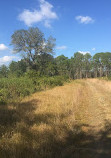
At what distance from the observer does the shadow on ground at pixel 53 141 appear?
2824 millimetres

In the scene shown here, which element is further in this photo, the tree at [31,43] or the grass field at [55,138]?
the tree at [31,43]

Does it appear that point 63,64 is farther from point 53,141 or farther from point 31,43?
point 53,141

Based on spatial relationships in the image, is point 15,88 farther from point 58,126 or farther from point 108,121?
point 108,121

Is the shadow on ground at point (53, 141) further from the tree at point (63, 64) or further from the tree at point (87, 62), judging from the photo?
the tree at point (87, 62)

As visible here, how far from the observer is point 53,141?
3.33 metres

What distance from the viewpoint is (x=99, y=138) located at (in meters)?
3.55

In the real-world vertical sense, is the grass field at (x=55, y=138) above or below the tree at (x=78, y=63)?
below

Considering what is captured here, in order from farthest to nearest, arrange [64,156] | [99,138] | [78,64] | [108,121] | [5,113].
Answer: [78,64] < [5,113] < [108,121] < [99,138] < [64,156]

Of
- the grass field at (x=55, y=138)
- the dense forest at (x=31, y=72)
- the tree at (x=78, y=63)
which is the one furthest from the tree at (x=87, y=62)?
the grass field at (x=55, y=138)

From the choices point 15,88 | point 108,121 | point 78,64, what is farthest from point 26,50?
point 78,64

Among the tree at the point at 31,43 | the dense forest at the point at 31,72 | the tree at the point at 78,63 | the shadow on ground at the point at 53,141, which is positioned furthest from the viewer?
the tree at the point at 78,63

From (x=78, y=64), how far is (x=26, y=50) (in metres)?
47.1

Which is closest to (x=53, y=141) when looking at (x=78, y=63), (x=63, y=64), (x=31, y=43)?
(x=31, y=43)

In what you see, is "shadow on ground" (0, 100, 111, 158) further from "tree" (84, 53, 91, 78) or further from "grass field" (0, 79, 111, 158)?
"tree" (84, 53, 91, 78)
